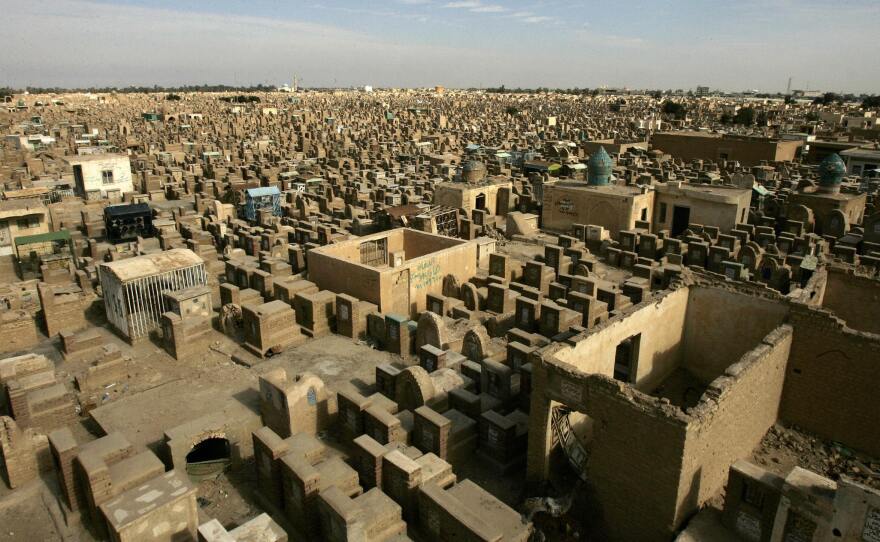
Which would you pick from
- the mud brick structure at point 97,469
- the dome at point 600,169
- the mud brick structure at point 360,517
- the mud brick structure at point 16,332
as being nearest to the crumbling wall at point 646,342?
the mud brick structure at point 360,517

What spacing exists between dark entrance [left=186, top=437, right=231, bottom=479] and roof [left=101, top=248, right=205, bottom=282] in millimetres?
6737

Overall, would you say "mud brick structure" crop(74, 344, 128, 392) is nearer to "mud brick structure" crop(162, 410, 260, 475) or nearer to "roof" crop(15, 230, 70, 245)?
"mud brick structure" crop(162, 410, 260, 475)

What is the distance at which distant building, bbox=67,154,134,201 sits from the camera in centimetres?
3494

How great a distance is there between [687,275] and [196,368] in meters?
12.3

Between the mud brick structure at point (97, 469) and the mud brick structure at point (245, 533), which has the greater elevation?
the mud brick structure at point (245, 533)

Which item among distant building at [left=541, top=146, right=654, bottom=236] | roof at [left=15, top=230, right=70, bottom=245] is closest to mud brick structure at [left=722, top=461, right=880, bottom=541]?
distant building at [left=541, top=146, right=654, bottom=236]

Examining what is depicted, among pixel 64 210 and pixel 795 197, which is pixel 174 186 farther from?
pixel 795 197

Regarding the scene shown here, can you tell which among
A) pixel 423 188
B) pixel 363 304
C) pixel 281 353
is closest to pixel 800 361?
pixel 363 304

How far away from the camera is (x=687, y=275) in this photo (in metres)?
13.7

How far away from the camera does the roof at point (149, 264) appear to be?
16719 millimetres

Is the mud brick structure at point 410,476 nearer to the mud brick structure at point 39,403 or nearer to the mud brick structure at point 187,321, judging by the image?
the mud brick structure at point 39,403

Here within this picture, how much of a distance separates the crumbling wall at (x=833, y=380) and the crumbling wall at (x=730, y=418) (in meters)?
0.31

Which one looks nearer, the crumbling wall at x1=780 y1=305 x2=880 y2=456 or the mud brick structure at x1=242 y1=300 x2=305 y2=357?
the crumbling wall at x1=780 y1=305 x2=880 y2=456

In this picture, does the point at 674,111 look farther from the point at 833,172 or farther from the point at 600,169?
the point at 600,169
